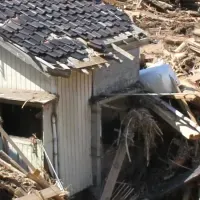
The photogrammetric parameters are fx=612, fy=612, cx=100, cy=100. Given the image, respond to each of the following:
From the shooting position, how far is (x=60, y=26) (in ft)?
42.3

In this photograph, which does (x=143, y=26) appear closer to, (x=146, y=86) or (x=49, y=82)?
(x=146, y=86)

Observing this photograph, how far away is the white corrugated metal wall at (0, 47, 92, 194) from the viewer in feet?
39.9

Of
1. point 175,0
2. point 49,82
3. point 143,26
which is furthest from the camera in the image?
point 175,0

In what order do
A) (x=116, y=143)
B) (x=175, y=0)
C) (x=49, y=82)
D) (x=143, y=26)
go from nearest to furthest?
1. (x=49, y=82)
2. (x=116, y=143)
3. (x=143, y=26)
4. (x=175, y=0)

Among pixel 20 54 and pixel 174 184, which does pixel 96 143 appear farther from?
pixel 20 54

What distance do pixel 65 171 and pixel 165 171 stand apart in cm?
285

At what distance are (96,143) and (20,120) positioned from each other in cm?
173

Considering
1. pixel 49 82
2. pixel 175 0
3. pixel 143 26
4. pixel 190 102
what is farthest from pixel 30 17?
pixel 175 0

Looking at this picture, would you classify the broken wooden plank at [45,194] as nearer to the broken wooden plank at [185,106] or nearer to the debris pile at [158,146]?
the debris pile at [158,146]

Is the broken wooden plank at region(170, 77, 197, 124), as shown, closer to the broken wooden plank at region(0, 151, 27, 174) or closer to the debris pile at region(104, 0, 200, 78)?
the debris pile at region(104, 0, 200, 78)

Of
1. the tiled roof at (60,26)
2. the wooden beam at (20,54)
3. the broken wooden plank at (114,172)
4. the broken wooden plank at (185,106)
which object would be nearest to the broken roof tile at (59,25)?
the tiled roof at (60,26)

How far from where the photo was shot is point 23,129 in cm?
1280

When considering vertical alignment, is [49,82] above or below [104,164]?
above

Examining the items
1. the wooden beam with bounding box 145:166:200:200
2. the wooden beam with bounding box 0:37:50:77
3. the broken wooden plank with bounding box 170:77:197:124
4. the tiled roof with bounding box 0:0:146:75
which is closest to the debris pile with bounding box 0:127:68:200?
the wooden beam with bounding box 0:37:50:77
